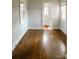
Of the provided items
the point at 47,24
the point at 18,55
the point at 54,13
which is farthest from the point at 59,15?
the point at 18,55

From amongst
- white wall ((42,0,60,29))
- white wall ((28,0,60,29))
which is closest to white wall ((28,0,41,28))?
white wall ((28,0,60,29))

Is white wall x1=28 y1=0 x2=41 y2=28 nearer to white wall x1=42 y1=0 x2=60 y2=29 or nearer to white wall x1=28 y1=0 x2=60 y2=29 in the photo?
white wall x1=28 y1=0 x2=60 y2=29

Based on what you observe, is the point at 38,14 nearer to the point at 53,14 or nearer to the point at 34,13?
the point at 34,13

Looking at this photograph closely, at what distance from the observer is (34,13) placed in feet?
37.6

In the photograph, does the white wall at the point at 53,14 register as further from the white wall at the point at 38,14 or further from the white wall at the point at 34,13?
the white wall at the point at 34,13

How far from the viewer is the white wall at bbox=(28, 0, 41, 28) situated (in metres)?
11.4

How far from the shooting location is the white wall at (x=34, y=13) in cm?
1140

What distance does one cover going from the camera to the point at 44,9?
1155 cm

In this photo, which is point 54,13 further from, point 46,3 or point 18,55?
point 18,55

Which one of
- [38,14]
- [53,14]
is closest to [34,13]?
[38,14]
